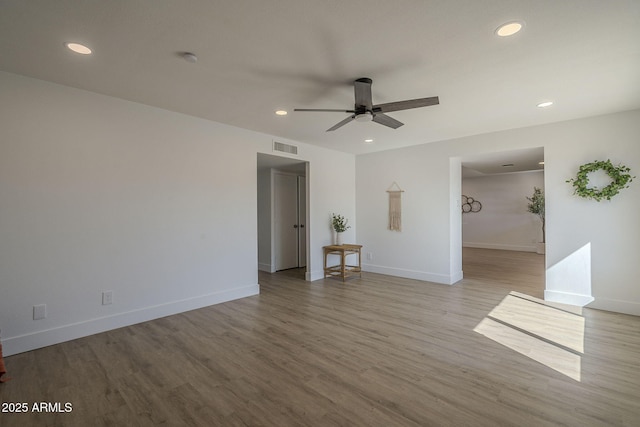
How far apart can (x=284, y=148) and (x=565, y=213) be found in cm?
427

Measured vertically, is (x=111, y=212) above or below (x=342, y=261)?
above

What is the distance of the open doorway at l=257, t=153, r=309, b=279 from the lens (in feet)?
21.3

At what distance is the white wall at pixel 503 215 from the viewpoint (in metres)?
9.34

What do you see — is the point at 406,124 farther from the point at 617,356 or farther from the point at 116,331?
the point at 116,331

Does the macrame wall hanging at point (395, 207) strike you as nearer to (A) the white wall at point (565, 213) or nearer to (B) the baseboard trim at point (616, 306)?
(A) the white wall at point (565, 213)

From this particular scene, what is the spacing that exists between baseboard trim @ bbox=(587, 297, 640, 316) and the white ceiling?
7.89ft

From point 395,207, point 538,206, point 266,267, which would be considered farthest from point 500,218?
point 266,267

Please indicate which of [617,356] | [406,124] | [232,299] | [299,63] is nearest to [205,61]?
[299,63]

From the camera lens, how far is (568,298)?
163 inches

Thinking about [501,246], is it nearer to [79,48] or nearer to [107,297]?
[107,297]

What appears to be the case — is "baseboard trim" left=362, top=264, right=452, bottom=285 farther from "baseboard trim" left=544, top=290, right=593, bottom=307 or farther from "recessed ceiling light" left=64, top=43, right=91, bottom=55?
"recessed ceiling light" left=64, top=43, right=91, bottom=55

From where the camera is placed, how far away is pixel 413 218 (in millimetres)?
5754

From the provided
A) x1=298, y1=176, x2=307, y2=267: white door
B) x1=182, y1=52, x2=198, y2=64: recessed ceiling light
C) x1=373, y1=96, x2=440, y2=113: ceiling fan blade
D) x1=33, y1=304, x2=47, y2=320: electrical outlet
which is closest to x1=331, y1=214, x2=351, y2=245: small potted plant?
x1=298, y1=176, x2=307, y2=267: white door

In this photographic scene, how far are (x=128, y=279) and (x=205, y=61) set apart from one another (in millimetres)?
2531
